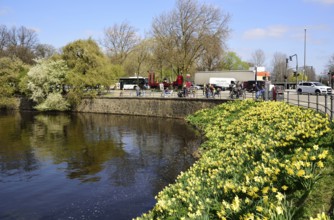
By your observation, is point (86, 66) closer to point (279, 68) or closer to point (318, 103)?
point (318, 103)

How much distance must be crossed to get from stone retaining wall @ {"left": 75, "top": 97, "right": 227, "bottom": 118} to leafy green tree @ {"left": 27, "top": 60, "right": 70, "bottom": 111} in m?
3.14

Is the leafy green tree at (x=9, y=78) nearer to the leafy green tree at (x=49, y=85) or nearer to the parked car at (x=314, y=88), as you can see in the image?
the leafy green tree at (x=49, y=85)

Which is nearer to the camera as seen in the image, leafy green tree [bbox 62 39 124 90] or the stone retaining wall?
the stone retaining wall

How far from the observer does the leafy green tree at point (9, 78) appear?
5238 cm

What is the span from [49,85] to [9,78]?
1008 cm

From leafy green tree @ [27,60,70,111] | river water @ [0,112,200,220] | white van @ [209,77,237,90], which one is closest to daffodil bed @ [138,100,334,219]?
river water @ [0,112,200,220]

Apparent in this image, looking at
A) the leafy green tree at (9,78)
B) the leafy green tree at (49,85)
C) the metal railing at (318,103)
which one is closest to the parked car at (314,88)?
the metal railing at (318,103)

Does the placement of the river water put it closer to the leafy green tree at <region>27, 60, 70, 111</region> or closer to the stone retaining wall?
the stone retaining wall

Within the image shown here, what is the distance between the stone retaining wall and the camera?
3769 cm

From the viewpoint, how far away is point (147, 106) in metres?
42.6

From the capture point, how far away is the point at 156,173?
15.4m

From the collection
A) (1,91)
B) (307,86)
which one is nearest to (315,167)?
(307,86)

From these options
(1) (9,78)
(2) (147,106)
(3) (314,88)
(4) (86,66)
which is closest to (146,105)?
(2) (147,106)

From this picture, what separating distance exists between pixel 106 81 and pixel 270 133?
36.2 metres
